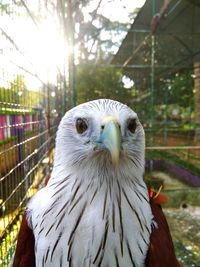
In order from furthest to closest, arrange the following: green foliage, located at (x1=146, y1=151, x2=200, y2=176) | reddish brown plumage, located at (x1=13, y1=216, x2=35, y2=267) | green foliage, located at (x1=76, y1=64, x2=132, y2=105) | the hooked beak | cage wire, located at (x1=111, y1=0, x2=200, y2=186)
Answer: green foliage, located at (x1=76, y1=64, x2=132, y2=105), cage wire, located at (x1=111, y1=0, x2=200, y2=186), green foliage, located at (x1=146, y1=151, x2=200, y2=176), reddish brown plumage, located at (x1=13, y1=216, x2=35, y2=267), the hooked beak

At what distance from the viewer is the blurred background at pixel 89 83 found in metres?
2.48

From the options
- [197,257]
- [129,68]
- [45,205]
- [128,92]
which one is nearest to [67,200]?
[45,205]

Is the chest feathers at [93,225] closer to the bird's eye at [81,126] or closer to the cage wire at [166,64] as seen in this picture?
the bird's eye at [81,126]

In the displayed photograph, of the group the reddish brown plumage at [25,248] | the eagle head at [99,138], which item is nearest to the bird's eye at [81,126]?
the eagle head at [99,138]

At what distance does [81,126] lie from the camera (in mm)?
1578

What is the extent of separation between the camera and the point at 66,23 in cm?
428

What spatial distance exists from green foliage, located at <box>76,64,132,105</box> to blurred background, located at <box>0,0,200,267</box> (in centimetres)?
3

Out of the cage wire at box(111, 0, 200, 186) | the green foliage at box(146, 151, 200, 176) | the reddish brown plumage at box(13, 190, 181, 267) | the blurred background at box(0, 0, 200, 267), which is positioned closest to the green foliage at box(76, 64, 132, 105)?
the blurred background at box(0, 0, 200, 267)

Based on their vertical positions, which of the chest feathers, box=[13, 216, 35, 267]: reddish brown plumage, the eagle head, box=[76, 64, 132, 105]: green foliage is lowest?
box=[13, 216, 35, 267]: reddish brown plumage

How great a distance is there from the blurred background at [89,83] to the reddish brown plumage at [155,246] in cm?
39

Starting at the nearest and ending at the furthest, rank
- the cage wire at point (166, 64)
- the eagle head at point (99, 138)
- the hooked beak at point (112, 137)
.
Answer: the hooked beak at point (112, 137)
the eagle head at point (99, 138)
the cage wire at point (166, 64)

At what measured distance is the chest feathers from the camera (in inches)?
60.1

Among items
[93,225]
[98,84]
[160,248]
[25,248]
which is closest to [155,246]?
[160,248]

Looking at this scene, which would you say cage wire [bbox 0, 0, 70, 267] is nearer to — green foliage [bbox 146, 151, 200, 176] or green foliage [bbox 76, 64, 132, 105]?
green foliage [bbox 146, 151, 200, 176]
